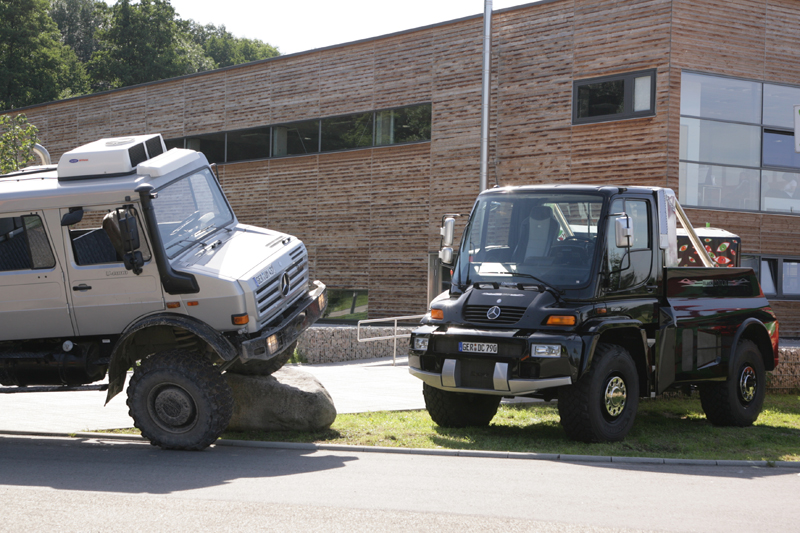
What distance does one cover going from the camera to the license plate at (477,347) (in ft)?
29.9

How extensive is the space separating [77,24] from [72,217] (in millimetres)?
82530

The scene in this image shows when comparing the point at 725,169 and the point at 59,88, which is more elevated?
the point at 59,88

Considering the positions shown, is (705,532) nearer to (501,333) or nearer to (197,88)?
(501,333)

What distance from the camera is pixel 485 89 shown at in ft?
74.0

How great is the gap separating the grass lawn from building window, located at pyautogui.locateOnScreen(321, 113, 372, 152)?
15708mm

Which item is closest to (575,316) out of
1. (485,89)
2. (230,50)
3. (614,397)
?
(614,397)

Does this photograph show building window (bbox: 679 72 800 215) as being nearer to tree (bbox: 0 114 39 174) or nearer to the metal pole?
the metal pole

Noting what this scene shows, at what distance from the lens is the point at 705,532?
19.0 feet

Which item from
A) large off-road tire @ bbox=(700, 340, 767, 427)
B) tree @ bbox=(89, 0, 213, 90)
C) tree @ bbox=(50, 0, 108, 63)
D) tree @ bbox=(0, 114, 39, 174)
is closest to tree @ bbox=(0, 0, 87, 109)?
tree @ bbox=(89, 0, 213, 90)

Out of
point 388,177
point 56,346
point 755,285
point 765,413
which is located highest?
point 388,177

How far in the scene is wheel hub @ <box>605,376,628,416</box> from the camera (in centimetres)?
927

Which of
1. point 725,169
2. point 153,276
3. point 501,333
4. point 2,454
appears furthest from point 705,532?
point 725,169

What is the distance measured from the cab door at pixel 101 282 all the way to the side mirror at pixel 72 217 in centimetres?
6

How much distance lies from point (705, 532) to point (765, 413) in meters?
7.21
